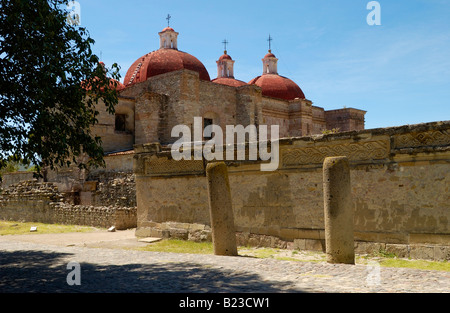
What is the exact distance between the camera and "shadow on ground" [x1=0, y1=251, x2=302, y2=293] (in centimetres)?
515

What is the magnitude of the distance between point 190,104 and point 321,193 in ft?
53.6

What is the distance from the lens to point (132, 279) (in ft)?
19.4

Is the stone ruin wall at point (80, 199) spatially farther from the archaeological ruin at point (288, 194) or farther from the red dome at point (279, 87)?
the red dome at point (279, 87)

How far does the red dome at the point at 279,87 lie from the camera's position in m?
31.9

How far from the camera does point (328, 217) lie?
22.7 ft

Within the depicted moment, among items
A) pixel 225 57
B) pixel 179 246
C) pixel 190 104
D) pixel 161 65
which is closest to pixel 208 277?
pixel 179 246

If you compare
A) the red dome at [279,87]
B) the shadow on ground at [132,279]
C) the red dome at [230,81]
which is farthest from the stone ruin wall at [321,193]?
the red dome at [279,87]

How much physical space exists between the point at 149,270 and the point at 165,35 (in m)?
25.9

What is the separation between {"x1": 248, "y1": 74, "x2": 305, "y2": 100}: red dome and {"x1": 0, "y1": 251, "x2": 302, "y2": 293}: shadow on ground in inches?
1019

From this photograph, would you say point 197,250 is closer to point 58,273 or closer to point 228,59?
point 58,273

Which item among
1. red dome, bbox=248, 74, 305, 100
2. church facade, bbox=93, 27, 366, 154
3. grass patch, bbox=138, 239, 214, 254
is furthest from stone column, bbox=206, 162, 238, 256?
red dome, bbox=248, 74, 305, 100

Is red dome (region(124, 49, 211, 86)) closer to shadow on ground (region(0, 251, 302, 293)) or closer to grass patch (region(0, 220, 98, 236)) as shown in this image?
grass patch (region(0, 220, 98, 236))

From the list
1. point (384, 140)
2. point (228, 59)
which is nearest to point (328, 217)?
point (384, 140)

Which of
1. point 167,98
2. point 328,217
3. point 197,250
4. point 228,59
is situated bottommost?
point 197,250
